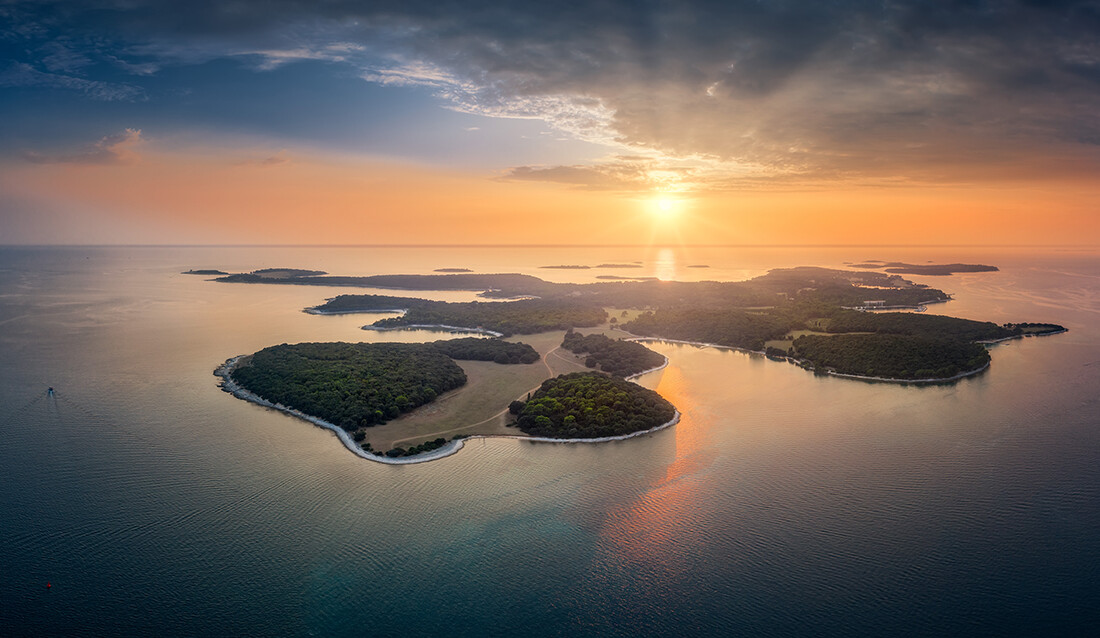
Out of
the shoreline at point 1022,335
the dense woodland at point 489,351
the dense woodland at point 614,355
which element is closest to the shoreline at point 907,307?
the shoreline at point 1022,335

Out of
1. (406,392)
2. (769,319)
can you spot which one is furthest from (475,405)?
(769,319)

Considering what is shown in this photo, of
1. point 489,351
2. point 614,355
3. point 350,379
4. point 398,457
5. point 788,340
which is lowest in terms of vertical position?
point 398,457

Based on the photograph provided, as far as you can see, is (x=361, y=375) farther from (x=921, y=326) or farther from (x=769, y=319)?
(x=921, y=326)

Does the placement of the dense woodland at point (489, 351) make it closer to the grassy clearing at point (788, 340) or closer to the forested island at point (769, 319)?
the forested island at point (769, 319)

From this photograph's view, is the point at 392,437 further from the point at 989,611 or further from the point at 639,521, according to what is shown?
the point at 989,611

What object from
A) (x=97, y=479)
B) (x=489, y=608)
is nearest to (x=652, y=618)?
(x=489, y=608)
